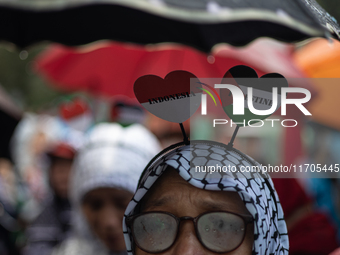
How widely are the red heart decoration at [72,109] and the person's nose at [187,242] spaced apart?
343 cm

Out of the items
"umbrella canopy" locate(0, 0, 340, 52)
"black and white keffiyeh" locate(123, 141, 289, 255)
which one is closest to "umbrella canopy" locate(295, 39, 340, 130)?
"umbrella canopy" locate(0, 0, 340, 52)

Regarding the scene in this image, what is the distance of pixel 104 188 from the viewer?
9.99 ft

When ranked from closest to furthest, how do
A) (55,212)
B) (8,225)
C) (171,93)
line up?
(171,93) → (8,225) → (55,212)

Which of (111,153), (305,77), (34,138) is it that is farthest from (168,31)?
(34,138)

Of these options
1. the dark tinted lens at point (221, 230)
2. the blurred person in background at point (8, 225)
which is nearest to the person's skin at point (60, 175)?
the blurred person in background at point (8, 225)

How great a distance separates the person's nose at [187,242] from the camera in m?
1.50

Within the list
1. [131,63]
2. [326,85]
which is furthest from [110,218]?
[326,85]

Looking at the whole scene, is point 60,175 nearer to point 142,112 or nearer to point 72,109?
point 72,109

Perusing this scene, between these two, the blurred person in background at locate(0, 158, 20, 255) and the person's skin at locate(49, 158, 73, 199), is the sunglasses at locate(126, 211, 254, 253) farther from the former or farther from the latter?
the person's skin at locate(49, 158, 73, 199)

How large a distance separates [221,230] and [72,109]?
11.8 ft

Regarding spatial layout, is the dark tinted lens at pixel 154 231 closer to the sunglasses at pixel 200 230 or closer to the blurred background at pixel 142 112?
the sunglasses at pixel 200 230

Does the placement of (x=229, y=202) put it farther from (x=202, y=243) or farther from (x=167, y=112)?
(x=167, y=112)

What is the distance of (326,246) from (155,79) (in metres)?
1.61

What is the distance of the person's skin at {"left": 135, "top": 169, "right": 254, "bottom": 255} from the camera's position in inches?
60.0
